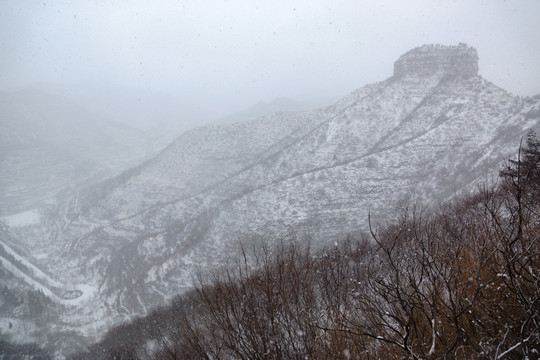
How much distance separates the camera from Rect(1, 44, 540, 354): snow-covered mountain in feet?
128

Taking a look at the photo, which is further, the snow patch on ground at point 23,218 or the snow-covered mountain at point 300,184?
the snow patch on ground at point 23,218

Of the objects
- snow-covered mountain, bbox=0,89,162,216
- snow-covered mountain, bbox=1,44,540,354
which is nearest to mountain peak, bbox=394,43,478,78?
snow-covered mountain, bbox=1,44,540,354

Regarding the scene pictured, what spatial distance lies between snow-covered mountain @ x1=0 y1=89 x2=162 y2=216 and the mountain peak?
106856 mm

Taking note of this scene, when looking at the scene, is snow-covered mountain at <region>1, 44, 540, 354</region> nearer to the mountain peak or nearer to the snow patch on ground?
the mountain peak

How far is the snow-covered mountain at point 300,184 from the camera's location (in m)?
39.0

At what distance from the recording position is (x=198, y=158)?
7612cm

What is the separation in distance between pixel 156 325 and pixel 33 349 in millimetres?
22652

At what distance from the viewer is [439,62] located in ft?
190

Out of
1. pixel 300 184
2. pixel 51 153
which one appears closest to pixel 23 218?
pixel 51 153

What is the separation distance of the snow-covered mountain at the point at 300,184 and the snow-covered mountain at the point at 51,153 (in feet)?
163

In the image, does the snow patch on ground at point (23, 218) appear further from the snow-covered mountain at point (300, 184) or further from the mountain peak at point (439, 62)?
the mountain peak at point (439, 62)

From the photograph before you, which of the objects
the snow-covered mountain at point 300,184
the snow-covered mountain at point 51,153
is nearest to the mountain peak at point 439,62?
Answer: the snow-covered mountain at point 300,184

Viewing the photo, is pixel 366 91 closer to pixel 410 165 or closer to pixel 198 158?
pixel 410 165

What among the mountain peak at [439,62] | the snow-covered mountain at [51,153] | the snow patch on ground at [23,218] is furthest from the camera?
the snow-covered mountain at [51,153]
